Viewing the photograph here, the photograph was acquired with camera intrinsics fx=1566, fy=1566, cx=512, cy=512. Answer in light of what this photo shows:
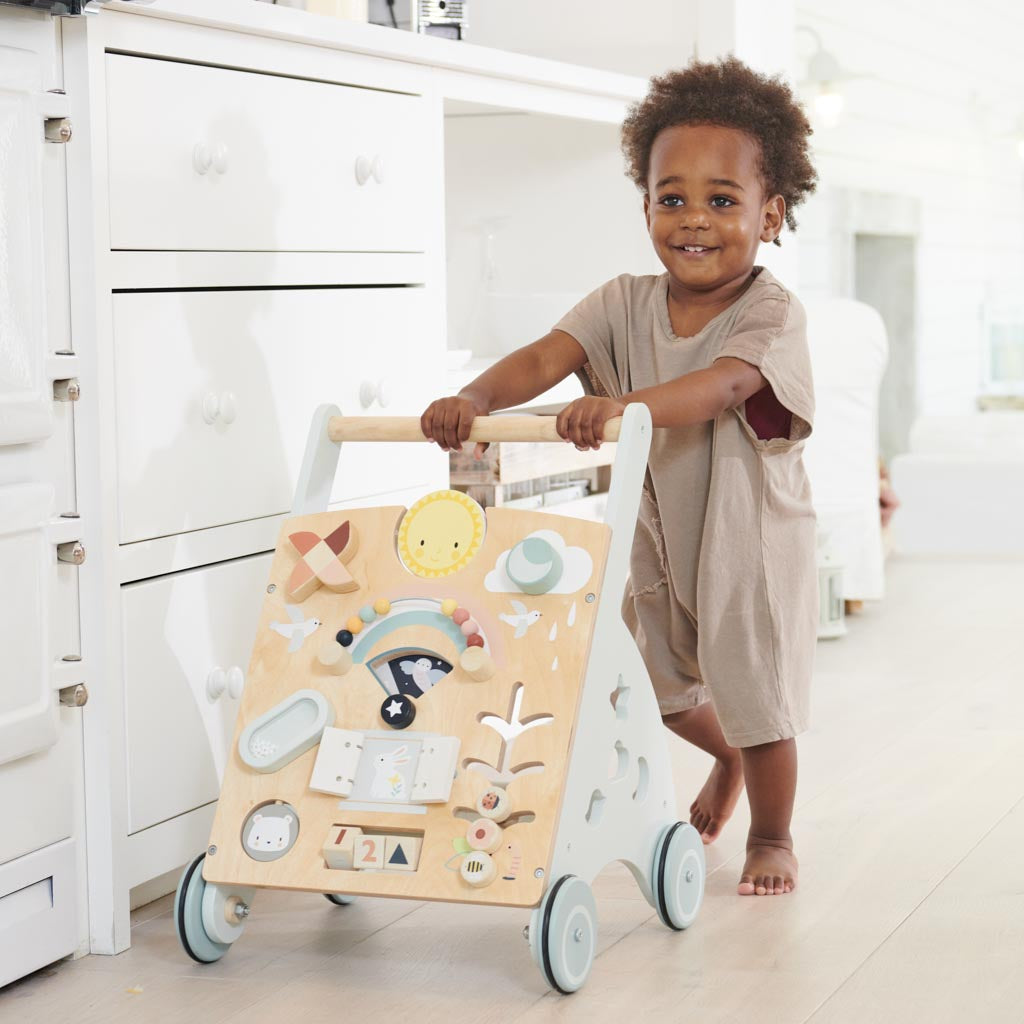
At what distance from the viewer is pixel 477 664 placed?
149cm

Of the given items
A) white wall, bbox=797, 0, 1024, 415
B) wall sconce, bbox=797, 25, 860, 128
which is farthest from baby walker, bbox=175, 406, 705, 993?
white wall, bbox=797, 0, 1024, 415

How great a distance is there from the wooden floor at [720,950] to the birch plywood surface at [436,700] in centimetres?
11

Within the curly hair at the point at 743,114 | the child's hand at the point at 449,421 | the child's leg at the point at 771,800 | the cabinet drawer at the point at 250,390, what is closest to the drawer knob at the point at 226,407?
the cabinet drawer at the point at 250,390

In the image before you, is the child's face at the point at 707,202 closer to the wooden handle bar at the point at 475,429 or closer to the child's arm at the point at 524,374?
the child's arm at the point at 524,374

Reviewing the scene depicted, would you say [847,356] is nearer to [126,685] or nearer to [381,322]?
[381,322]

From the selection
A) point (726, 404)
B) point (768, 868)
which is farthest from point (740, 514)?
point (768, 868)

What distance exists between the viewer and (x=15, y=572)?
1452mm

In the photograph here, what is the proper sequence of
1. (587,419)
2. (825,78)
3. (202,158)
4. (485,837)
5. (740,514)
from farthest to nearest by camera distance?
(825,78) < (740,514) < (202,158) < (587,419) < (485,837)

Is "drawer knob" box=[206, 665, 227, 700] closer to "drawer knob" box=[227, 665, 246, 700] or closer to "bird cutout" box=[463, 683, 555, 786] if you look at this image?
"drawer knob" box=[227, 665, 246, 700]

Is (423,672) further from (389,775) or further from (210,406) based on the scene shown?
(210,406)

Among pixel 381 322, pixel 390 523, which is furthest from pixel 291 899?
pixel 381 322

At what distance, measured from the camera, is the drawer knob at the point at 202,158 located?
1.66m

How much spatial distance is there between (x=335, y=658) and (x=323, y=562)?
0.10 meters

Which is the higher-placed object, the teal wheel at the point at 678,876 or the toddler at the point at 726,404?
the toddler at the point at 726,404
